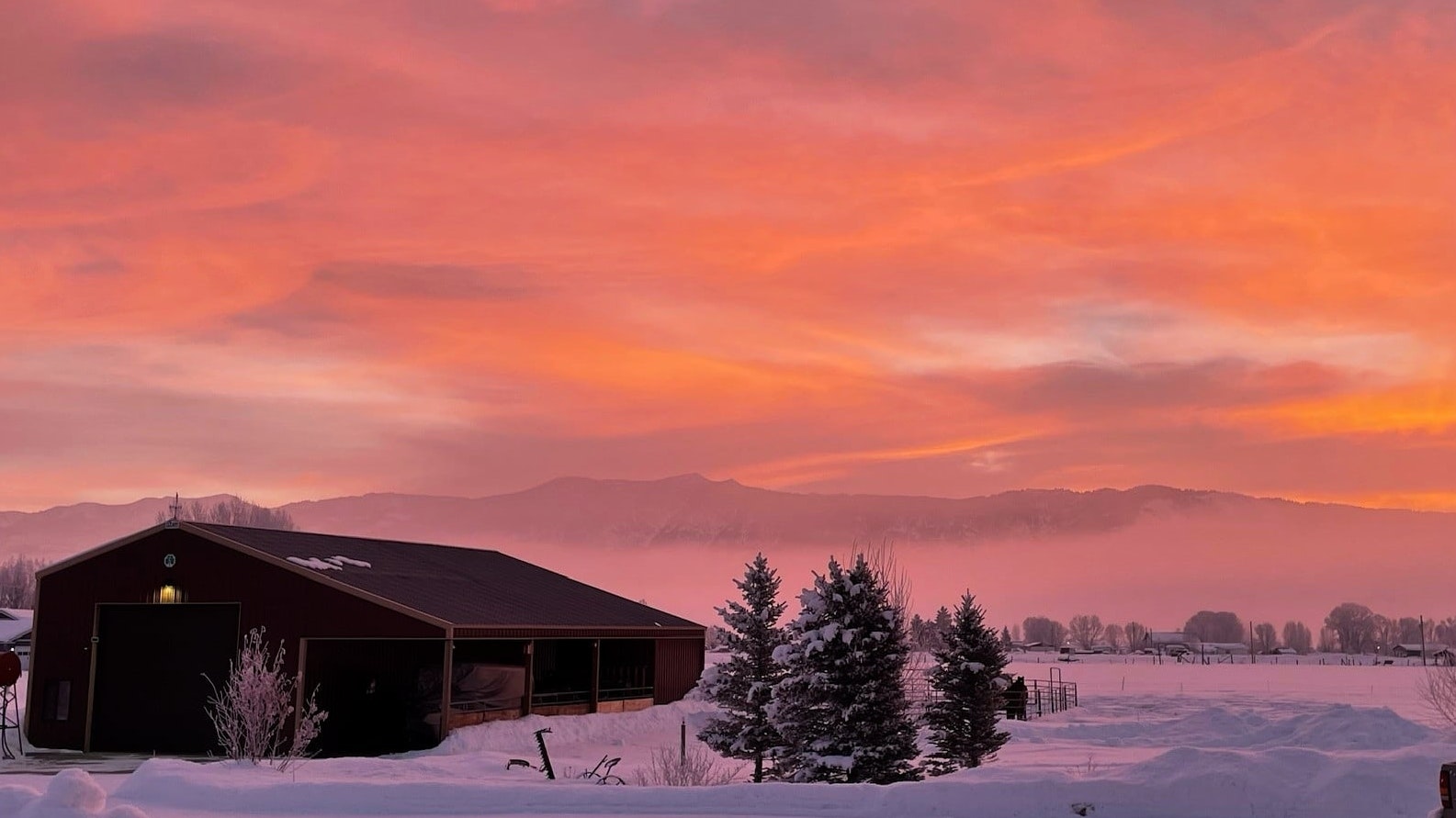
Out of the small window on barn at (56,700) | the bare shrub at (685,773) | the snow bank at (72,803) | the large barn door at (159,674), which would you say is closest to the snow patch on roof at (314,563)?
the large barn door at (159,674)

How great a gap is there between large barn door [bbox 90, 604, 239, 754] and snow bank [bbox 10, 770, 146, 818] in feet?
58.9

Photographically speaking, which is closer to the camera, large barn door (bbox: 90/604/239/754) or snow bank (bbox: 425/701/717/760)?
snow bank (bbox: 425/701/717/760)

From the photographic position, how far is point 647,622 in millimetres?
51156

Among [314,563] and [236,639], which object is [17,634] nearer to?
[314,563]

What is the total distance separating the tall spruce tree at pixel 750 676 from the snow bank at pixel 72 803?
16.9 metres

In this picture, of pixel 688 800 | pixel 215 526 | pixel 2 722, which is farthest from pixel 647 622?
pixel 688 800

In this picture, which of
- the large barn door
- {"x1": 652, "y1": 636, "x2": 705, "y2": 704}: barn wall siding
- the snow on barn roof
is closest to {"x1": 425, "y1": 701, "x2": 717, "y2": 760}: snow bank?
{"x1": 652, "y1": 636, "x2": 705, "y2": 704}: barn wall siding

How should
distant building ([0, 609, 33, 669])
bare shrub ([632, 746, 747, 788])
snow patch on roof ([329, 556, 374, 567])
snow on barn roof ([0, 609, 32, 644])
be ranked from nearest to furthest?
bare shrub ([632, 746, 747, 788]) → snow patch on roof ([329, 556, 374, 567]) → distant building ([0, 609, 33, 669]) → snow on barn roof ([0, 609, 32, 644])

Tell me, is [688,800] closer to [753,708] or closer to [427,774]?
[427,774]

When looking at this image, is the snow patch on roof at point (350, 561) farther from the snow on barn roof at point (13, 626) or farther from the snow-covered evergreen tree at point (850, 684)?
the snow on barn roof at point (13, 626)

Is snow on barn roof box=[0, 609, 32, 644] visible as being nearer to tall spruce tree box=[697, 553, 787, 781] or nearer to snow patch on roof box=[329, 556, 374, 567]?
snow patch on roof box=[329, 556, 374, 567]

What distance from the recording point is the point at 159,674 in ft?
128

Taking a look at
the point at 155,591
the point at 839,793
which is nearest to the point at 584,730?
the point at 155,591

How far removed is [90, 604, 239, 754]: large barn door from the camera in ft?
126
